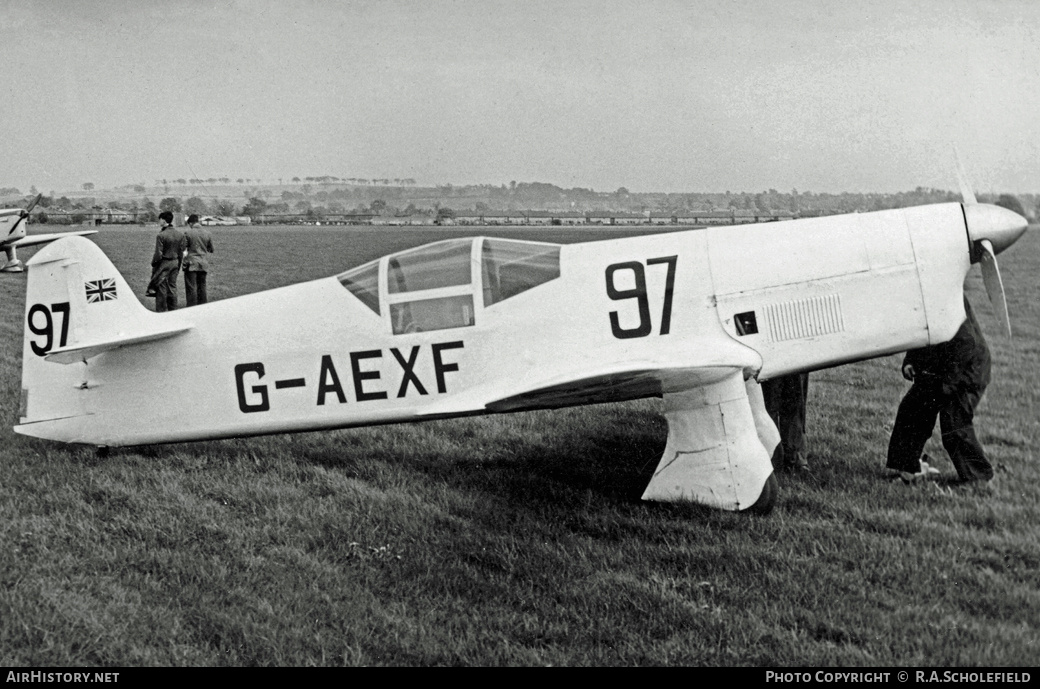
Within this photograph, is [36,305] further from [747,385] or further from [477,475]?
[747,385]

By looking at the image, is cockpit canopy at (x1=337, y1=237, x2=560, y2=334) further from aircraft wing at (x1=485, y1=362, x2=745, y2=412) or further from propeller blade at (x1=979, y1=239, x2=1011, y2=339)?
propeller blade at (x1=979, y1=239, x2=1011, y2=339)

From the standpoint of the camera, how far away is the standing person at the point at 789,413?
6.02 m

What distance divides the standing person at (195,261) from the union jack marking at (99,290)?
697 centimetres

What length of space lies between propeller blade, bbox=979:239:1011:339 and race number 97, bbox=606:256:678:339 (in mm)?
2069

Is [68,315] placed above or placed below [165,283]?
below

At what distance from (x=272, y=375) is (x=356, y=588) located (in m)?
1.99

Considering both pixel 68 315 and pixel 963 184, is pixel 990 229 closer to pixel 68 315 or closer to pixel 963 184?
pixel 963 184

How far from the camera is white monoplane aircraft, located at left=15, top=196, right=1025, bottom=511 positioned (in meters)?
5.08

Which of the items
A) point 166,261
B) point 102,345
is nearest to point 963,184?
point 102,345

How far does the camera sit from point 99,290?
6008 mm

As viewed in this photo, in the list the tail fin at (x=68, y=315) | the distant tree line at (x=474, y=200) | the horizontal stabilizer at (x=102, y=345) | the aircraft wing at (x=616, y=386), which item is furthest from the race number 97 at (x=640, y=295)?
the tail fin at (x=68, y=315)

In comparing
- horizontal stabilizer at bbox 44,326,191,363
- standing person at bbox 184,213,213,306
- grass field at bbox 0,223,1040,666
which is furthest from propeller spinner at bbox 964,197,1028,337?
standing person at bbox 184,213,213,306

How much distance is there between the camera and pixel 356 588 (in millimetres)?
4086

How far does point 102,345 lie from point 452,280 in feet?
8.10
